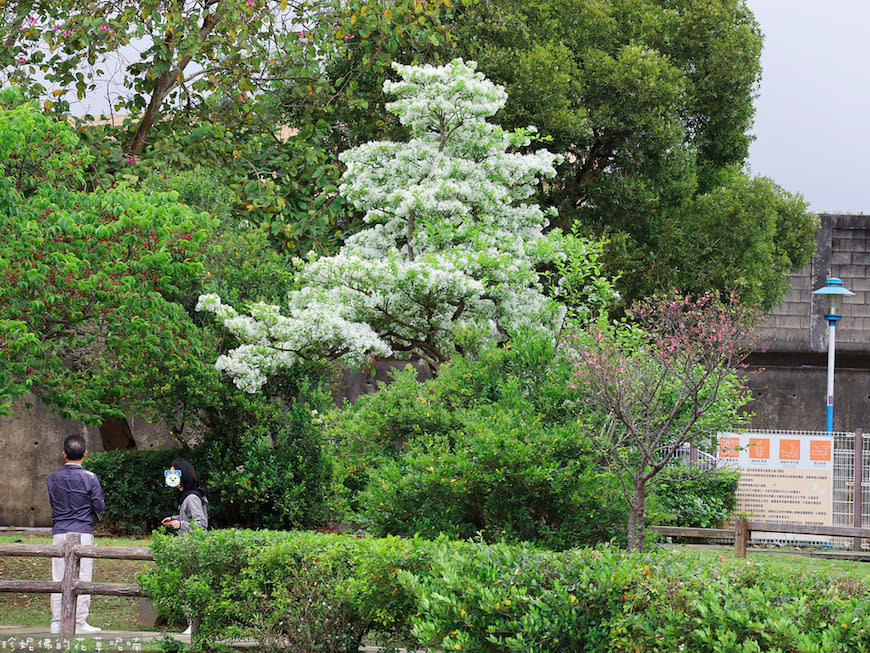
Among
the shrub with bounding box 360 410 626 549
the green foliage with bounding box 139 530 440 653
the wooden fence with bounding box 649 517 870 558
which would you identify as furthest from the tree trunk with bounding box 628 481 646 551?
the wooden fence with bounding box 649 517 870 558

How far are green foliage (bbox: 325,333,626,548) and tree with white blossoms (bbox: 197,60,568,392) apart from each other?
3290 mm

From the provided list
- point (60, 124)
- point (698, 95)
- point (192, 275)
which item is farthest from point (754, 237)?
point (60, 124)

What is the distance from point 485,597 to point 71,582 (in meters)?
4.57

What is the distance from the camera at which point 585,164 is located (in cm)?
1675

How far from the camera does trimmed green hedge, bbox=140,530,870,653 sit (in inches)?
201

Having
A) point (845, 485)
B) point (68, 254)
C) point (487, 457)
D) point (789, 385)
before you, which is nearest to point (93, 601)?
Result: point (68, 254)

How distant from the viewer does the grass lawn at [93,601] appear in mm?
10125

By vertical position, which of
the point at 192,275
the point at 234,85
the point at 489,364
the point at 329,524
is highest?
the point at 234,85

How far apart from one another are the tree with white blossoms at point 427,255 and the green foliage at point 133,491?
3540 millimetres

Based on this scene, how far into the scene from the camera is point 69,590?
868cm

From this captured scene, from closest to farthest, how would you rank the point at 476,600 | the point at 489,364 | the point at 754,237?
the point at 476,600 → the point at 489,364 → the point at 754,237

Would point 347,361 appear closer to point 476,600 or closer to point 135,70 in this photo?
point 135,70

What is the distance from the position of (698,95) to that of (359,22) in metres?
5.74

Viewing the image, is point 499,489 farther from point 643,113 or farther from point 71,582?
point 643,113
